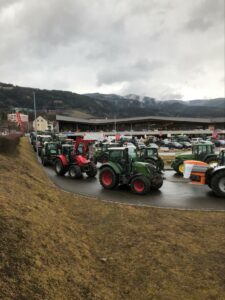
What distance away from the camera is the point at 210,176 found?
42.2 feet

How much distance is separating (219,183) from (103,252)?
8155 millimetres

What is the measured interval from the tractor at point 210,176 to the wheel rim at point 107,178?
4116mm

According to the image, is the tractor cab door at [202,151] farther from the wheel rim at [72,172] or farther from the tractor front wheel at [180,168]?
the wheel rim at [72,172]

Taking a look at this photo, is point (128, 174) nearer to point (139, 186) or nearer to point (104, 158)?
point (139, 186)

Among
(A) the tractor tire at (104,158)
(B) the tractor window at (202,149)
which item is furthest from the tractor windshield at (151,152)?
(A) the tractor tire at (104,158)

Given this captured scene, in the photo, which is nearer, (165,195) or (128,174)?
(165,195)

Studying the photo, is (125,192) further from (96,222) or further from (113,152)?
(96,222)

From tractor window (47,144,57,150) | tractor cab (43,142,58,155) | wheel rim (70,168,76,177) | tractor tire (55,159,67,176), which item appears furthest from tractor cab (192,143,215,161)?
tractor window (47,144,57,150)

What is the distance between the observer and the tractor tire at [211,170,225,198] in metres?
12.3

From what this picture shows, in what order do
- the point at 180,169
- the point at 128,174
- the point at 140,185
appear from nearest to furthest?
the point at 140,185, the point at 128,174, the point at 180,169

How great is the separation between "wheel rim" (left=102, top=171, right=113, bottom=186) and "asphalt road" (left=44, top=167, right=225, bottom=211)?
42 cm

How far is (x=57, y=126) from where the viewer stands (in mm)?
91188

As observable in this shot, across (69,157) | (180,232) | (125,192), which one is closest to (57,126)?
(69,157)

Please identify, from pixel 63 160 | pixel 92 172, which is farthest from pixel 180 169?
pixel 63 160
